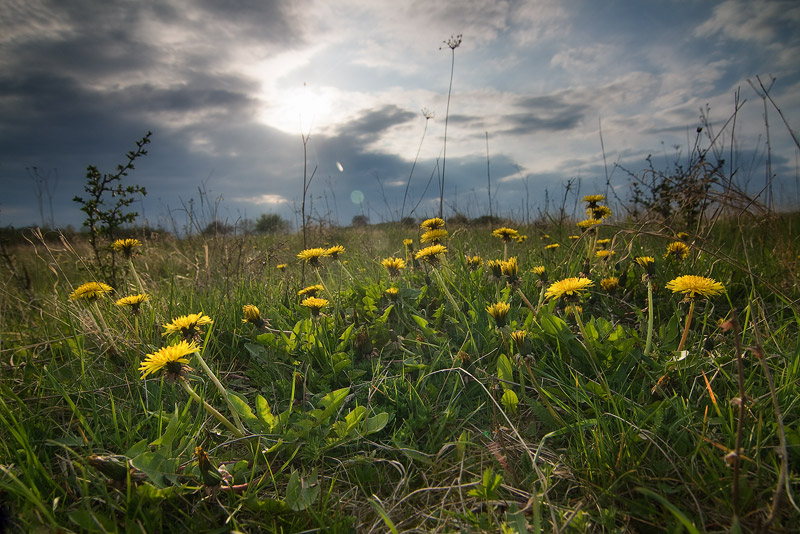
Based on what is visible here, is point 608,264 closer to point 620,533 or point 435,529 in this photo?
point 620,533

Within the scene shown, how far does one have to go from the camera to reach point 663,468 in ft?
4.05

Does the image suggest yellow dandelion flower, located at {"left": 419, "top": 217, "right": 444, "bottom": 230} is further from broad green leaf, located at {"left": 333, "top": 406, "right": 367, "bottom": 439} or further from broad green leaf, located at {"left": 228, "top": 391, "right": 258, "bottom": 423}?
broad green leaf, located at {"left": 228, "top": 391, "right": 258, "bottom": 423}

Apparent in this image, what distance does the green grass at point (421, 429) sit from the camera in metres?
1.16

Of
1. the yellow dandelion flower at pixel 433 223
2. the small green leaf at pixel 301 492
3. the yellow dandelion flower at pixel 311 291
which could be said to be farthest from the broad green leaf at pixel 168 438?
the yellow dandelion flower at pixel 433 223

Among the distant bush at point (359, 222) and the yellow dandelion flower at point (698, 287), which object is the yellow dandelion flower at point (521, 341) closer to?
the yellow dandelion flower at point (698, 287)

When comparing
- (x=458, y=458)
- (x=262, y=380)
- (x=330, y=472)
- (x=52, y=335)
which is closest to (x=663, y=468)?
(x=458, y=458)

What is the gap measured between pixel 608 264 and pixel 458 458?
1.94 m

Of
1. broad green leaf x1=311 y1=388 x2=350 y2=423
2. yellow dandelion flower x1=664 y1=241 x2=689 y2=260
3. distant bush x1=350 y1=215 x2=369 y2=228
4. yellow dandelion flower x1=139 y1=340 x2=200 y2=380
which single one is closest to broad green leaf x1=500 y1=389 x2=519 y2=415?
broad green leaf x1=311 y1=388 x2=350 y2=423

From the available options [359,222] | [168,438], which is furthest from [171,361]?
[359,222]

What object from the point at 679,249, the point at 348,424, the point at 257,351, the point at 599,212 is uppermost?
the point at 599,212

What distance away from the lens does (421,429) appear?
1.62 metres

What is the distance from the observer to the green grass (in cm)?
116

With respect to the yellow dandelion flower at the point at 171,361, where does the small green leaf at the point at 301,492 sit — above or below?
below

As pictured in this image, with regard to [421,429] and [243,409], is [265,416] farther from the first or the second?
[421,429]
